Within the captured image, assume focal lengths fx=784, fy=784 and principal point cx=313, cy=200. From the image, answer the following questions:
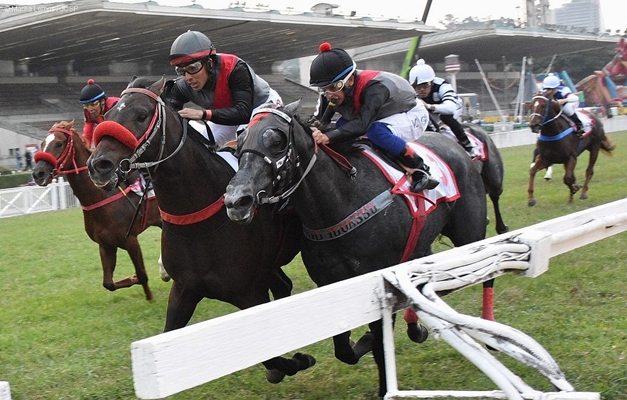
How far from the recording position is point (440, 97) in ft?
27.5

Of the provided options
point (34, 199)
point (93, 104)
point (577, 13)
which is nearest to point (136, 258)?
point (93, 104)

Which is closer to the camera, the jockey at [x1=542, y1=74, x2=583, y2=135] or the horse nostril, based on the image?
the horse nostril

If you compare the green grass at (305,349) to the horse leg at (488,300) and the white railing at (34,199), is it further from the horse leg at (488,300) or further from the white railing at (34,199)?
the white railing at (34,199)

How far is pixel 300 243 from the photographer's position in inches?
204

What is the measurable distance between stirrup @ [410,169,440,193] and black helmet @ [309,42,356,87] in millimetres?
812

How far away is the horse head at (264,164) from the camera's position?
152 inches

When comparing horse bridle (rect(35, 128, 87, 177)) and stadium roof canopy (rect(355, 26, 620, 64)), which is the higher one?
horse bridle (rect(35, 128, 87, 177))

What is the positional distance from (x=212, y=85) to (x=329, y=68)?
0.85 m

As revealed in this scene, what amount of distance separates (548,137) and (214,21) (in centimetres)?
2061

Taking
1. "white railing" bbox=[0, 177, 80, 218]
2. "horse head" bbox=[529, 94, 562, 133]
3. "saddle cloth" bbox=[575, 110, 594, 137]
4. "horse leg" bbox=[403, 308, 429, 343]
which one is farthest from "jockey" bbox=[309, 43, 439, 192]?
"white railing" bbox=[0, 177, 80, 218]

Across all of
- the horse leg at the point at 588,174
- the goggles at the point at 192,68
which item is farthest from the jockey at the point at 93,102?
the horse leg at the point at 588,174

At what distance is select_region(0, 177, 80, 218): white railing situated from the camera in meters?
20.5

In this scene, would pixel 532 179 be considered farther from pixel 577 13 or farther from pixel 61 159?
pixel 577 13

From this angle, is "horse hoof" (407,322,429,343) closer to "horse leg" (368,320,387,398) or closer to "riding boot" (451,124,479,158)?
"horse leg" (368,320,387,398)
